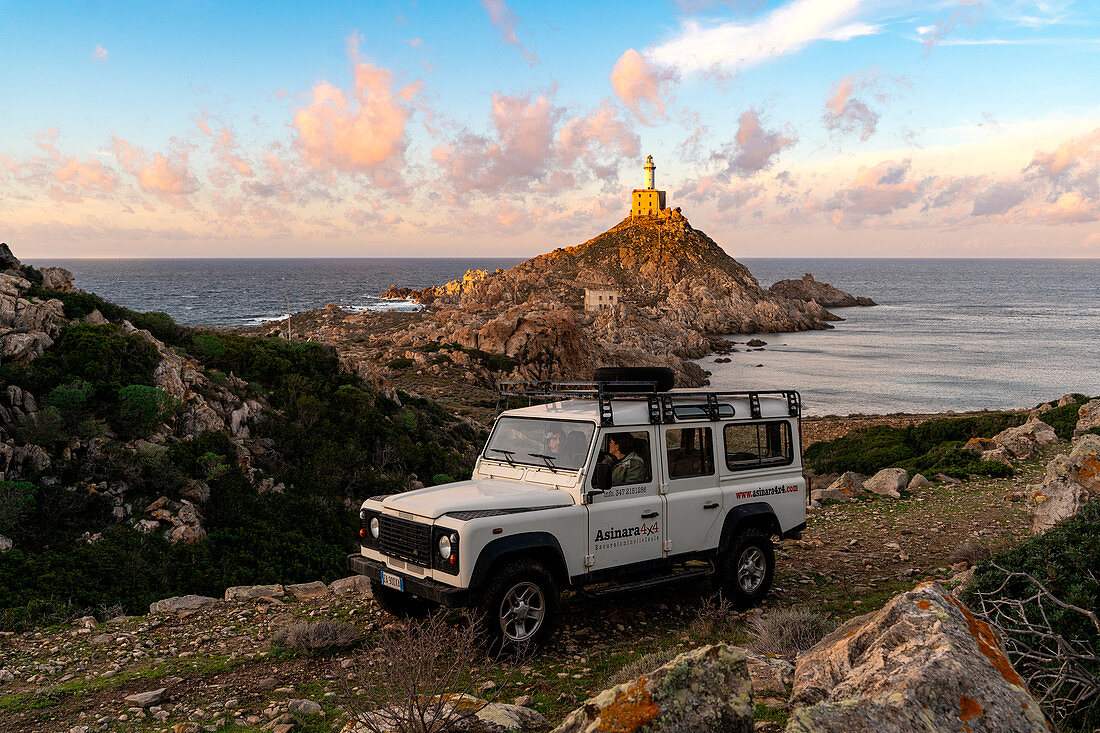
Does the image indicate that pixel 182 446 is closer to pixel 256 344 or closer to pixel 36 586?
pixel 36 586

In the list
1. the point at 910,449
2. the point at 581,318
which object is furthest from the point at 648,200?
the point at 910,449

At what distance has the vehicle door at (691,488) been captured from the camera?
7.79 metres

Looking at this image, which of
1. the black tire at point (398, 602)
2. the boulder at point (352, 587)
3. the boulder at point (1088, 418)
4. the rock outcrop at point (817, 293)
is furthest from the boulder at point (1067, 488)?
the rock outcrop at point (817, 293)

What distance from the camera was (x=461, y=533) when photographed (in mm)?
6188

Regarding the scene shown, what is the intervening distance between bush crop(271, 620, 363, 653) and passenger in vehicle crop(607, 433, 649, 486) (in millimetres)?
3252

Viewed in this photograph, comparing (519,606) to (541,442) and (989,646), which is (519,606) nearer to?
(541,442)

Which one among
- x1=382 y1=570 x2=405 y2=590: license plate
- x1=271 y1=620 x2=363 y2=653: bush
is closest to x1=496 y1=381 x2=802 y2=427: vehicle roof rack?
x1=382 y1=570 x2=405 y2=590: license plate

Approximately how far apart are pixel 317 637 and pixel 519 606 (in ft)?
7.28

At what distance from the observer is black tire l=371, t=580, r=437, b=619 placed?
761 centimetres

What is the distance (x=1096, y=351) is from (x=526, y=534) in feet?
308

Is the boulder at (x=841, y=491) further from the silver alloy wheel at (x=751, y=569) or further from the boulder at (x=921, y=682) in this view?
the boulder at (x=921, y=682)

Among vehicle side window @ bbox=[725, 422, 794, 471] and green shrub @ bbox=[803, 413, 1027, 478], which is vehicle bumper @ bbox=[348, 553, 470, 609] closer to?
vehicle side window @ bbox=[725, 422, 794, 471]

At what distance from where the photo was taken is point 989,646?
3678mm

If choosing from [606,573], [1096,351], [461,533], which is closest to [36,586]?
[461,533]
